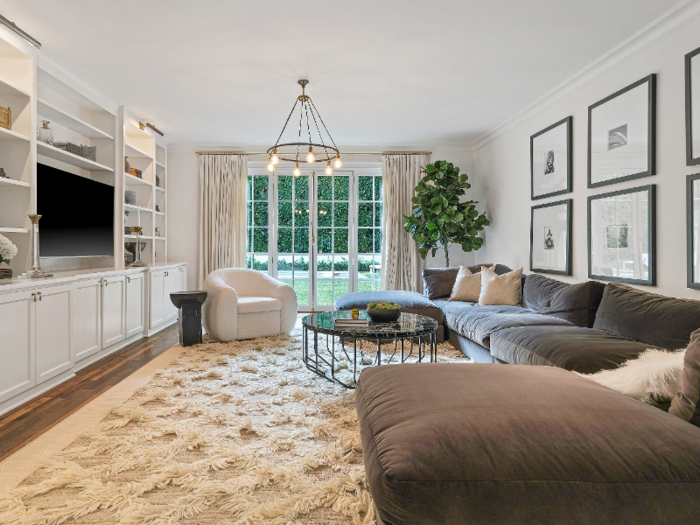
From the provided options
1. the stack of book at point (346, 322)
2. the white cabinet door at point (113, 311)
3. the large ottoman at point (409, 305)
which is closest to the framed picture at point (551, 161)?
the large ottoman at point (409, 305)

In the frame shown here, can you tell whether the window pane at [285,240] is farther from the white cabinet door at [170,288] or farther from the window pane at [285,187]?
the white cabinet door at [170,288]

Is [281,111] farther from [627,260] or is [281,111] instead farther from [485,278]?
[627,260]

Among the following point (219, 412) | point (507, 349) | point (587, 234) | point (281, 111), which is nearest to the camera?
point (219, 412)

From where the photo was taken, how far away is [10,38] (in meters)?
3.15

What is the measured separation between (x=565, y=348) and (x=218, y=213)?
5277 mm

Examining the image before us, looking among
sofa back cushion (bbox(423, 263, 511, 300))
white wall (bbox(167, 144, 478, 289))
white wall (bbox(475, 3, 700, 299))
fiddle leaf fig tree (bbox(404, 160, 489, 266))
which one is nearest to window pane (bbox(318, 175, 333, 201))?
white wall (bbox(167, 144, 478, 289))

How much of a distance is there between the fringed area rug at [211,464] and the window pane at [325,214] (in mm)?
3921

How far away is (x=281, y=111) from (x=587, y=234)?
3.32 meters

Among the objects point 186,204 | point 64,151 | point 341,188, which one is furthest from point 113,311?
point 341,188

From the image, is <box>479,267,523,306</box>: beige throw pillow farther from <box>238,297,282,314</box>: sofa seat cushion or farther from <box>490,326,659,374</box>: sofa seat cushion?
<box>238,297,282,314</box>: sofa seat cushion

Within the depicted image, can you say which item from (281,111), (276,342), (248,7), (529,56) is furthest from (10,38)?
(529,56)

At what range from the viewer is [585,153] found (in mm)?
3998

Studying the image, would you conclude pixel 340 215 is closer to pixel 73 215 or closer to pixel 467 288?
pixel 467 288

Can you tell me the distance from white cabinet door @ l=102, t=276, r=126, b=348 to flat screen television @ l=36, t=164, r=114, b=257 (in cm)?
38
